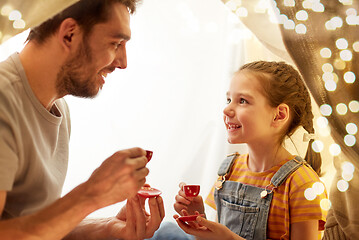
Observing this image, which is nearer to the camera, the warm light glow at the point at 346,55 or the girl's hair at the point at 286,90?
the warm light glow at the point at 346,55

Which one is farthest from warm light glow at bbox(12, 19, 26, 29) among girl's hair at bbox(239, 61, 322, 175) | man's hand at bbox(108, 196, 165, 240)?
girl's hair at bbox(239, 61, 322, 175)

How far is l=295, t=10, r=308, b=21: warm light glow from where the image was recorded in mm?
1561

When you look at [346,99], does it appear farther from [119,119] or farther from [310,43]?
[119,119]

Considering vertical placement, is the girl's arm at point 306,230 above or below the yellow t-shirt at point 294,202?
below

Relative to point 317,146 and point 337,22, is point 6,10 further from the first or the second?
point 317,146

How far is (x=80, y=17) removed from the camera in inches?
53.6

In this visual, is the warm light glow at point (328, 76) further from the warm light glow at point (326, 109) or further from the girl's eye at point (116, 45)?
the girl's eye at point (116, 45)

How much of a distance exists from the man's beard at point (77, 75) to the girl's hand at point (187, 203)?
55 cm

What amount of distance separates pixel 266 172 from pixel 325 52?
1.73ft

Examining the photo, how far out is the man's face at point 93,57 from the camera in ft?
4.48

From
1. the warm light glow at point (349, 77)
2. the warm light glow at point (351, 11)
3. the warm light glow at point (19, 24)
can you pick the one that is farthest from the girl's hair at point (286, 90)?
the warm light glow at point (19, 24)

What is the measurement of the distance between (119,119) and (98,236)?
0.82m

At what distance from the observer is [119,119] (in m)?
2.17

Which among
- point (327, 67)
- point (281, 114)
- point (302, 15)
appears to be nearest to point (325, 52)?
point (327, 67)
